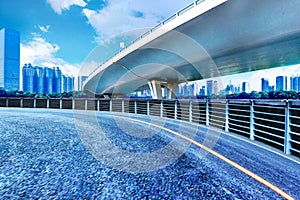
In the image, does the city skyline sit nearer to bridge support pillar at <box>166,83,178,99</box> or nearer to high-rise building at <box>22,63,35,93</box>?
high-rise building at <box>22,63,35,93</box>

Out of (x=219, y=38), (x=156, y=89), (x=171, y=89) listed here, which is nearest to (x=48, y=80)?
(x=156, y=89)

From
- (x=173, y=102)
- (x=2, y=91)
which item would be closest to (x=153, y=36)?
(x=173, y=102)

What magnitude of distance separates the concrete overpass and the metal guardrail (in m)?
6.18

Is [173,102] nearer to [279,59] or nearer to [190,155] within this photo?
[190,155]

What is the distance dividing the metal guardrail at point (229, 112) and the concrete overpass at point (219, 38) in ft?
20.3

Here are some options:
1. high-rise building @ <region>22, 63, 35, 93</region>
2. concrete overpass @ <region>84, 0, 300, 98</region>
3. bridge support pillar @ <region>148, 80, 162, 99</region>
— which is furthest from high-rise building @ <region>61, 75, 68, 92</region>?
concrete overpass @ <region>84, 0, 300, 98</region>

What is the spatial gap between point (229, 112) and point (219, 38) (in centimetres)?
950

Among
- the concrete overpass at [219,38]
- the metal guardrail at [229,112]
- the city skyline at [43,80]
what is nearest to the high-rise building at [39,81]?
the city skyline at [43,80]

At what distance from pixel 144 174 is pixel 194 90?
44.4 m

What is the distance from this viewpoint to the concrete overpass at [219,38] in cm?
1207

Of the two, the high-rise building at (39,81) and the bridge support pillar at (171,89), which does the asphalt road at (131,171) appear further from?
the high-rise building at (39,81)

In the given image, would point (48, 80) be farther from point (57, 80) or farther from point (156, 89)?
point (156, 89)

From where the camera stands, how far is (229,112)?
350 inches

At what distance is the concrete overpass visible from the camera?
1207cm
